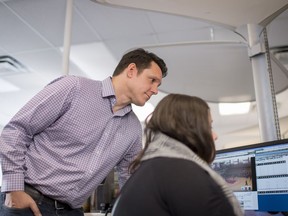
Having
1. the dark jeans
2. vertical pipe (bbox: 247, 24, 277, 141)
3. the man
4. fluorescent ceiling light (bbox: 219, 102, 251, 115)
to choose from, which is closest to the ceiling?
vertical pipe (bbox: 247, 24, 277, 141)

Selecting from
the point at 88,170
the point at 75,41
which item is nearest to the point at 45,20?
the point at 75,41

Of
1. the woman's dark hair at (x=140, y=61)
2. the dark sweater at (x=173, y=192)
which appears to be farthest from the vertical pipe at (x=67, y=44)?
the dark sweater at (x=173, y=192)

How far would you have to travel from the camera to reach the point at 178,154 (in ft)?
2.35

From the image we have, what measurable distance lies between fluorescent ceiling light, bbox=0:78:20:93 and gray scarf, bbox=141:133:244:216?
439 centimetres

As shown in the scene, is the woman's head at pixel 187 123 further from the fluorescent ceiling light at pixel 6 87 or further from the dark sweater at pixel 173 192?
the fluorescent ceiling light at pixel 6 87

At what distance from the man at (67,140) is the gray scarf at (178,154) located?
0.55 m

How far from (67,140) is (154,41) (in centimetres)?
230

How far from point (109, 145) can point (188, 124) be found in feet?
2.08

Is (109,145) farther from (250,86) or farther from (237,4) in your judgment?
(250,86)

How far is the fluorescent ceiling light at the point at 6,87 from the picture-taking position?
468cm

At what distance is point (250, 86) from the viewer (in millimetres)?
2701

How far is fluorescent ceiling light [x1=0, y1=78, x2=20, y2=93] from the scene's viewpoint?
4.68 m

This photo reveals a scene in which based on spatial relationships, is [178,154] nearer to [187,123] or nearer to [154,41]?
[187,123]

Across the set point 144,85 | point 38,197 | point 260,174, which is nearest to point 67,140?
point 38,197
